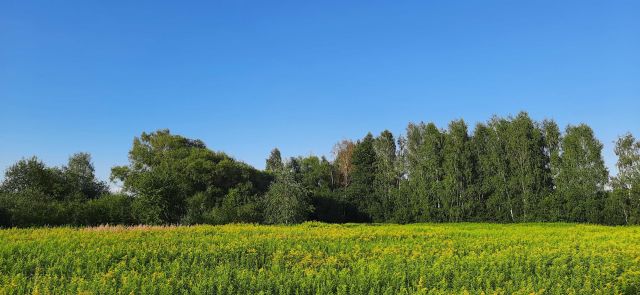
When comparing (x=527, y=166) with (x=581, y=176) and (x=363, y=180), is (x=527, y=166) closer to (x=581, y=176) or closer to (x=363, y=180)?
(x=581, y=176)

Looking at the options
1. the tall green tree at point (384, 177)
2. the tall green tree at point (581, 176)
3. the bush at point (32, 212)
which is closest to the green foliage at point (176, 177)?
the bush at point (32, 212)

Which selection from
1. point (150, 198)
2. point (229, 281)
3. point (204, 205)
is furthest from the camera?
point (204, 205)

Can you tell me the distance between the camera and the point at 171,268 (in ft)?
35.3

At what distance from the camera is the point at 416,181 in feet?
184

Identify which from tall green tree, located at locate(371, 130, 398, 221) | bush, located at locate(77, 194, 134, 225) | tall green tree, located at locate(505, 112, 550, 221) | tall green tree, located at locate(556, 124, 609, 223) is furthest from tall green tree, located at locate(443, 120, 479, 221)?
bush, located at locate(77, 194, 134, 225)

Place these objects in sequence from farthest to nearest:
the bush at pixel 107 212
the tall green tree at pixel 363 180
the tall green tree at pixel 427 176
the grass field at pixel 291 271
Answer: the tall green tree at pixel 363 180, the tall green tree at pixel 427 176, the bush at pixel 107 212, the grass field at pixel 291 271

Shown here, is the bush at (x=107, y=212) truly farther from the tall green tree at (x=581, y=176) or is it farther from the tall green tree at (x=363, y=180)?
the tall green tree at (x=581, y=176)

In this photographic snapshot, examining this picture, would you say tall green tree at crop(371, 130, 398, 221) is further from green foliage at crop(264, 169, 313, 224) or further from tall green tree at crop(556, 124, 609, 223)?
green foliage at crop(264, 169, 313, 224)

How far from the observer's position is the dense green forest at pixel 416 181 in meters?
39.0

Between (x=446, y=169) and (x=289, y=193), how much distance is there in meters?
25.0

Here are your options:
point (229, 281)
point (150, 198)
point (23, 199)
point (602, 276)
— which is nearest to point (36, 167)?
point (23, 199)

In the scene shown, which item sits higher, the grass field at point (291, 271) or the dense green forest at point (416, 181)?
the dense green forest at point (416, 181)

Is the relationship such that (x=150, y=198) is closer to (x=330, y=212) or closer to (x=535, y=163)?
(x=330, y=212)

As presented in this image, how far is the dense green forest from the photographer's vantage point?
1535 inches
